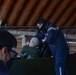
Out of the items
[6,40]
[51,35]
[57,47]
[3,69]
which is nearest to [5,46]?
[6,40]

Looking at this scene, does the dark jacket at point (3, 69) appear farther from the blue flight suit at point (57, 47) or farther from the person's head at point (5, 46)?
the blue flight suit at point (57, 47)

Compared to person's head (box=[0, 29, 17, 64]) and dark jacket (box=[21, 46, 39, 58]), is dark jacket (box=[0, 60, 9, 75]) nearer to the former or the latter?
person's head (box=[0, 29, 17, 64])

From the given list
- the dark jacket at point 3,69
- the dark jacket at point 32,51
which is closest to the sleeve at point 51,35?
the dark jacket at point 32,51

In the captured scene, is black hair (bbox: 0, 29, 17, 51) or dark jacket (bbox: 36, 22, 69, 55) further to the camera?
dark jacket (bbox: 36, 22, 69, 55)

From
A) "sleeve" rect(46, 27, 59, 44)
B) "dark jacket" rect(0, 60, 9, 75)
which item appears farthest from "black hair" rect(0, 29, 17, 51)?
"sleeve" rect(46, 27, 59, 44)

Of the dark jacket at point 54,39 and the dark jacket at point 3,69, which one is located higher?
the dark jacket at point 54,39

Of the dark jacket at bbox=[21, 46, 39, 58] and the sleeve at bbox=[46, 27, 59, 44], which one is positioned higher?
the sleeve at bbox=[46, 27, 59, 44]

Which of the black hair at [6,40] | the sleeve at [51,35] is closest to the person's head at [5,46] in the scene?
the black hair at [6,40]

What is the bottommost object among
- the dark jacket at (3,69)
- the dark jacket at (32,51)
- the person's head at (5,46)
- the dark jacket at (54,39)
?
the dark jacket at (3,69)

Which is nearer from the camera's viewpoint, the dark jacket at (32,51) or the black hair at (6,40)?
the black hair at (6,40)

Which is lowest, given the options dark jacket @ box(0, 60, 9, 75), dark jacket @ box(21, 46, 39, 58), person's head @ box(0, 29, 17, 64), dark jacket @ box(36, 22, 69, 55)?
dark jacket @ box(0, 60, 9, 75)

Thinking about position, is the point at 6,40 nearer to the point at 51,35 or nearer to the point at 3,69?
the point at 3,69

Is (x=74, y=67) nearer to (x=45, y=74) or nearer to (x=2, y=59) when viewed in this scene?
(x=45, y=74)

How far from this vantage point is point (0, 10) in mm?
7109
